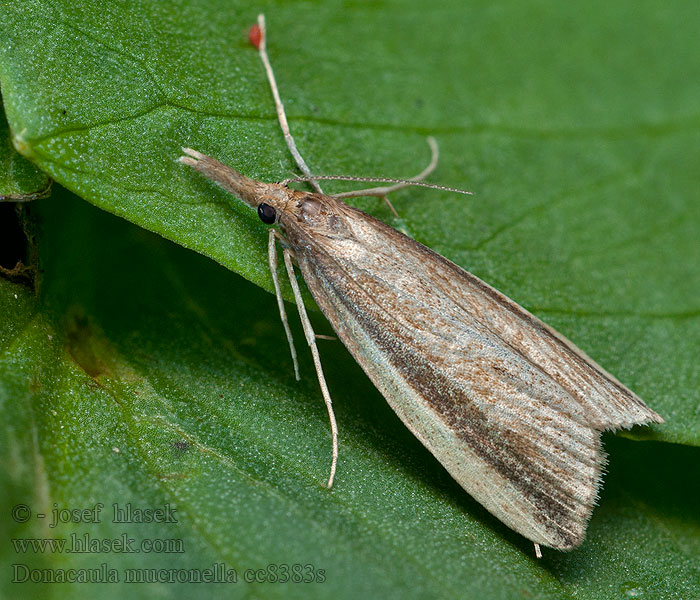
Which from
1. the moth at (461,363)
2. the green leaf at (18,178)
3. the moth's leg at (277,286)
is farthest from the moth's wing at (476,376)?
the green leaf at (18,178)

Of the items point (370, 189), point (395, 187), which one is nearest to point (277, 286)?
point (370, 189)

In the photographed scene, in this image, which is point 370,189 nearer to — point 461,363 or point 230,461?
point 461,363

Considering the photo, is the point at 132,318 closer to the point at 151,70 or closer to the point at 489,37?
the point at 151,70

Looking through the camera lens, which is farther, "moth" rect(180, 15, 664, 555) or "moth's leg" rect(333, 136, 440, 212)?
"moth's leg" rect(333, 136, 440, 212)

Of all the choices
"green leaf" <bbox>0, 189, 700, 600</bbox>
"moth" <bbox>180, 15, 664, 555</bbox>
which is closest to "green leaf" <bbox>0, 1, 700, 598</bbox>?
"green leaf" <bbox>0, 189, 700, 600</bbox>

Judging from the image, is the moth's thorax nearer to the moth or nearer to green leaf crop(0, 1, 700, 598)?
the moth
